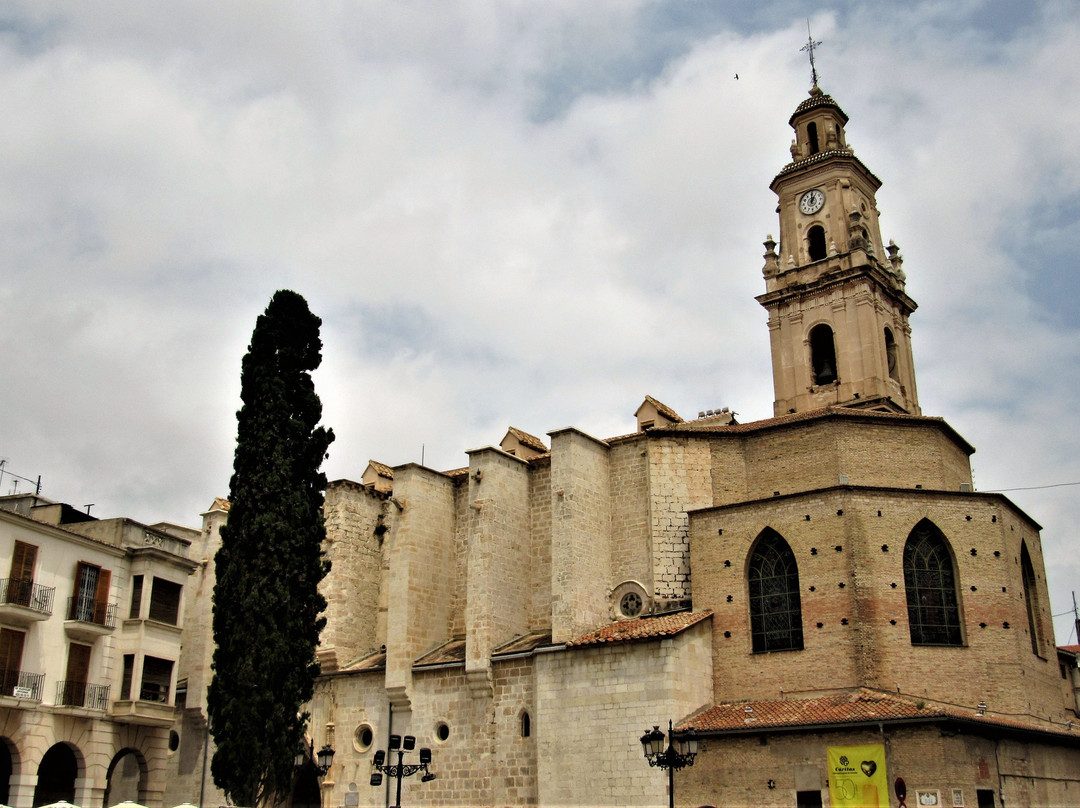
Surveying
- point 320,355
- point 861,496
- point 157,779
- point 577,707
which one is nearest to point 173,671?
point 157,779

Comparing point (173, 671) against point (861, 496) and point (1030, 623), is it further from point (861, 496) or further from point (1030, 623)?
point (1030, 623)

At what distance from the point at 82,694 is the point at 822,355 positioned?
2393 cm

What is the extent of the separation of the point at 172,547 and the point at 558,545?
34.9 ft

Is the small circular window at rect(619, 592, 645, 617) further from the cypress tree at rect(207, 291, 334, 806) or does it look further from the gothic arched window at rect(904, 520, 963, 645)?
the cypress tree at rect(207, 291, 334, 806)

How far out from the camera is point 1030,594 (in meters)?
24.1

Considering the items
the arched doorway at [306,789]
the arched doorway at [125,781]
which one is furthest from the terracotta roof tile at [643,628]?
the arched doorway at [125,781]

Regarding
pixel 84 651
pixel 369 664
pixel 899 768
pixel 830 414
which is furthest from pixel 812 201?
pixel 84 651

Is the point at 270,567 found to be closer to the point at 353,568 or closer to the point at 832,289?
the point at 353,568

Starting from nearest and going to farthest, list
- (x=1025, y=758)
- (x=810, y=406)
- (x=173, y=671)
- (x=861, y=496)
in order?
(x=1025, y=758) → (x=861, y=496) → (x=173, y=671) → (x=810, y=406)

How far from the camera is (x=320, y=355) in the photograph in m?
24.5

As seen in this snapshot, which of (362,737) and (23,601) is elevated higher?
(23,601)

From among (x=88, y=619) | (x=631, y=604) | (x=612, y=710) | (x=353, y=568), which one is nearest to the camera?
(x=612, y=710)

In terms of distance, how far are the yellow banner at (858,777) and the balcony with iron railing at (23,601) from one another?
55.6ft

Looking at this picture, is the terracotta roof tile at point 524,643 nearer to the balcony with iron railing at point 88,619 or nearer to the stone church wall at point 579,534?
the stone church wall at point 579,534
